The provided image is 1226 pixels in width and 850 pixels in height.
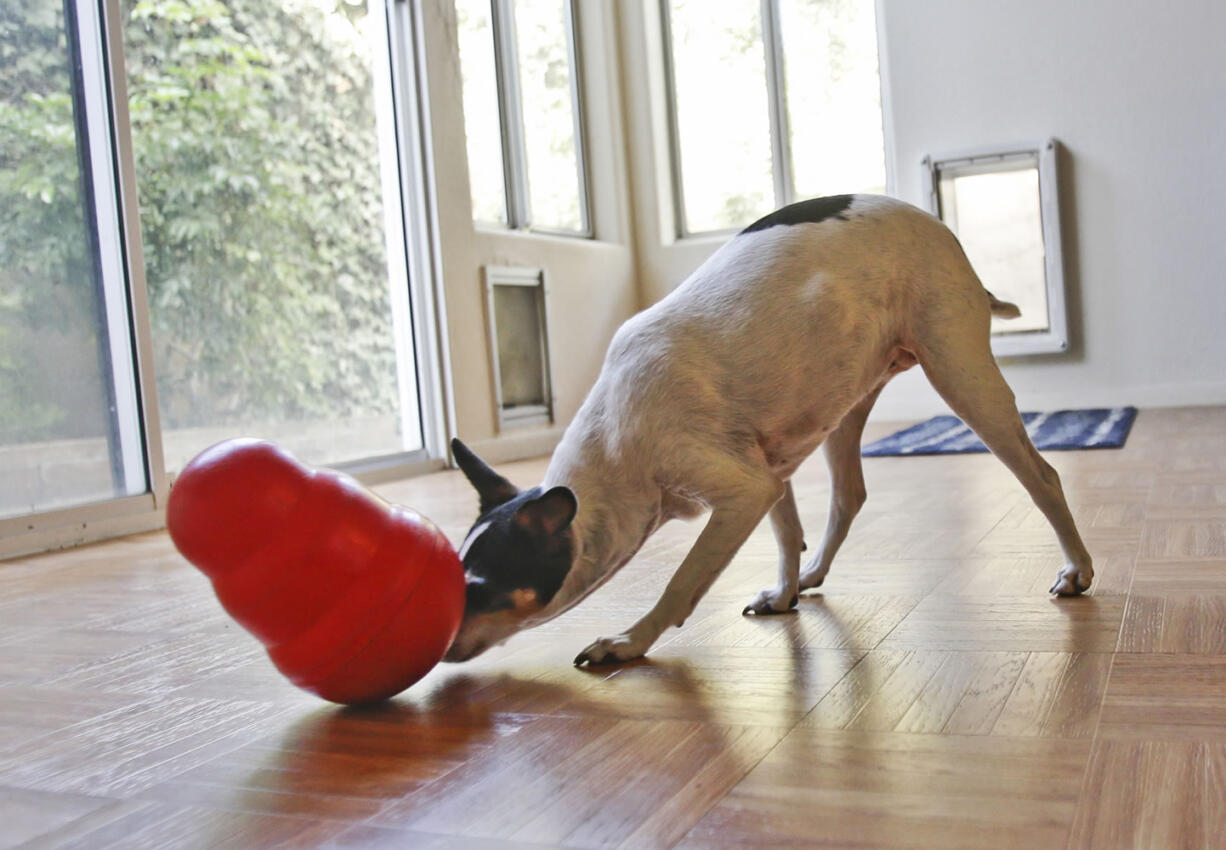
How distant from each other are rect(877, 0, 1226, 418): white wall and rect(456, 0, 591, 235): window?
2477mm

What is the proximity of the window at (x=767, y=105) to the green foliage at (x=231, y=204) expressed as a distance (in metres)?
3.05

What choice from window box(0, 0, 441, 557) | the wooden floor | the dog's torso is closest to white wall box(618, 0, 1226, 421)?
window box(0, 0, 441, 557)

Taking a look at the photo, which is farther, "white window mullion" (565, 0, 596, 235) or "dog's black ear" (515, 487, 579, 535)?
"white window mullion" (565, 0, 596, 235)

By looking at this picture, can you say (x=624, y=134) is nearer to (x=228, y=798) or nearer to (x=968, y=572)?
(x=968, y=572)

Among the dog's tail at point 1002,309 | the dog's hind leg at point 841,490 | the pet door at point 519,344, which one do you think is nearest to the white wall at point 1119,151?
the pet door at point 519,344

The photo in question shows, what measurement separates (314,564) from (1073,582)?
57.6 inches

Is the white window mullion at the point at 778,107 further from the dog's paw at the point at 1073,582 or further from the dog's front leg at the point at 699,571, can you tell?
the dog's front leg at the point at 699,571

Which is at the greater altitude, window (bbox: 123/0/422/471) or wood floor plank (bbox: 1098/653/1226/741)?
window (bbox: 123/0/422/471)

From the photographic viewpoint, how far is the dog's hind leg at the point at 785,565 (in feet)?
7.79

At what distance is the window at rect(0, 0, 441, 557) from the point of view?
14.3 ft

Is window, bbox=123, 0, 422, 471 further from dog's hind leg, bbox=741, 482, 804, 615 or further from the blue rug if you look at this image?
dog's hind leg, bbox=741, 482, 804, 615

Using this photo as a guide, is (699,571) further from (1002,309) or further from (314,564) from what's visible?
(1002,309)

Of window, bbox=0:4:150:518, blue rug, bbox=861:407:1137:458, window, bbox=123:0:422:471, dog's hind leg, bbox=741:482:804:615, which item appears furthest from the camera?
blue rug, bbox=861:407:1137:458

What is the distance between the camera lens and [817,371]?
84.7 inches
